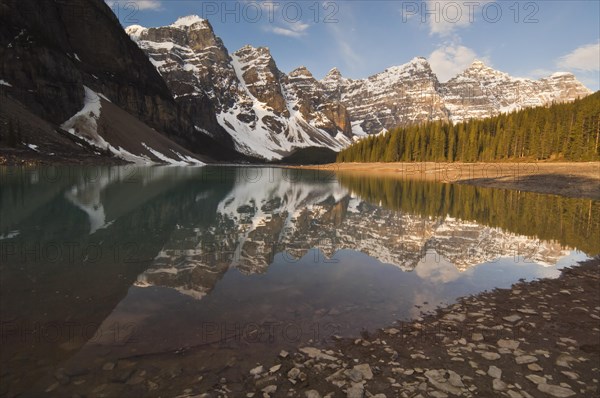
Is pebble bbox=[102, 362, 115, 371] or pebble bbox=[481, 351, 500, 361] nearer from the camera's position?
pebble bbox=[102, 362, 115, 371]

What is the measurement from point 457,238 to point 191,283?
13310 millimetres

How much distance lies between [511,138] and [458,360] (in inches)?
4600

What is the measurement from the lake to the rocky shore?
55 cm

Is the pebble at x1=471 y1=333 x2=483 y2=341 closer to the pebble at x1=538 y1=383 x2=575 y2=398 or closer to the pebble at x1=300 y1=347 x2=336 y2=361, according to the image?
the pebble at x1=538 y1=383 x2=575 y2=398

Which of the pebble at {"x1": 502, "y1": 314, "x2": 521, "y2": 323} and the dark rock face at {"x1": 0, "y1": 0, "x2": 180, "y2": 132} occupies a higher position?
the dark rock face at {"x1": 0, "y1": 0, "x2": 180, "y2": 132}

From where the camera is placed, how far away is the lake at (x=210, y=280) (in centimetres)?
615

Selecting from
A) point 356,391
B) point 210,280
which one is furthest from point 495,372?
point 210,280

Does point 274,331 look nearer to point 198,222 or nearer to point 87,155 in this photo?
point 198,222

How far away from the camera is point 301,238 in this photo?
17094mm

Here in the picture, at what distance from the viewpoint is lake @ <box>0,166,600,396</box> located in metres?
6.15

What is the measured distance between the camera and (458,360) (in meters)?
6.43

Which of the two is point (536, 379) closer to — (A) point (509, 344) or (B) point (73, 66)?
(A) point (509, 344)

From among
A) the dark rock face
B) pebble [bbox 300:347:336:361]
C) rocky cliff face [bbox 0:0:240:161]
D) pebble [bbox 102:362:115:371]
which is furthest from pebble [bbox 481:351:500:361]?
Result: the dark rock face

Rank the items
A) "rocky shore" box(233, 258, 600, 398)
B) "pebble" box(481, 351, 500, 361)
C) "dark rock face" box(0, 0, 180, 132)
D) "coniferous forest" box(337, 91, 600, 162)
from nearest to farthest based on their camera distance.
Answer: "rocky shore" box(233, 258, 600, 398) < "pebble" box(481, 351, 500, 361) < "coniferous forest" box(337, 91, 600, 162) < "dark rock face" box(0, 0, 180, 132)
